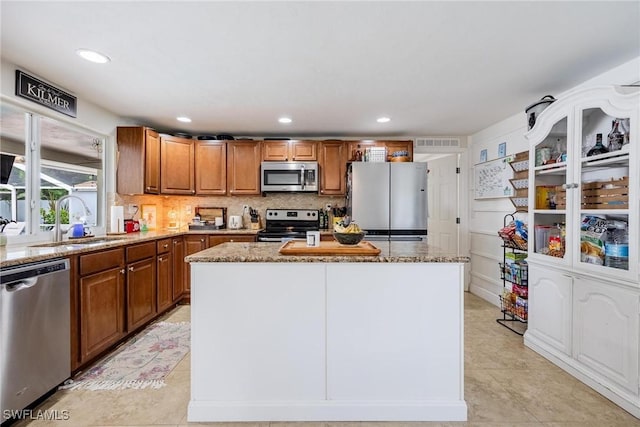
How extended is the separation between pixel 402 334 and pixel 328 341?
432 millimetres

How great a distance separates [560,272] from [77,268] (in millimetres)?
3572

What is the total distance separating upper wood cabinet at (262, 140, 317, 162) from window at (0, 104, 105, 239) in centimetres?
200

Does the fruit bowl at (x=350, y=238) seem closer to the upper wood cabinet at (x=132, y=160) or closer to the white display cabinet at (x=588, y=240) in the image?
the white display cabinet at (x=588, y=240)

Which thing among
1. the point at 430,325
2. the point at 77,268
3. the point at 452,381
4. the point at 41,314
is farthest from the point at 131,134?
the point at 452,381

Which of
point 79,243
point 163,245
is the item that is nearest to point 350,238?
point 79,243

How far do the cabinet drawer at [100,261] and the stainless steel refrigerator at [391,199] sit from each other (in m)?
2.53

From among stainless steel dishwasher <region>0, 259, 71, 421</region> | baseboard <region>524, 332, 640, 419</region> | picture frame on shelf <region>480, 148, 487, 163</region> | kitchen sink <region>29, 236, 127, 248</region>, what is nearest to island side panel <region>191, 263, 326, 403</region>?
stainless steel dishwasher <region>0, 259, 71, 421</region>

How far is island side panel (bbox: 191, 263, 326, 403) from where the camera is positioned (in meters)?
1.80

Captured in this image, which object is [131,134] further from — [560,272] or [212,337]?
[560,272]

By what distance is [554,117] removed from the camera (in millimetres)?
2449

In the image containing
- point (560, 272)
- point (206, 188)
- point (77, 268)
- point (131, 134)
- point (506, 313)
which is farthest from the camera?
point (206, 188)

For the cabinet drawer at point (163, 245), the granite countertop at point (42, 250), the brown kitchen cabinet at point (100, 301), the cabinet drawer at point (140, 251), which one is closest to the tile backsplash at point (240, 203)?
the cabinet drawer at point (163, 245)

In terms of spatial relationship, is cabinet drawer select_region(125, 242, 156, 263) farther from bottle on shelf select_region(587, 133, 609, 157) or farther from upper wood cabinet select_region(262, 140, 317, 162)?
bottle on shelf select_region(587, 133, 609, 157)

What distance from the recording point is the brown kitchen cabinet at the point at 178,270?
373cm
